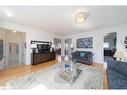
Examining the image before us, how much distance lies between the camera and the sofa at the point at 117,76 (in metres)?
2.06

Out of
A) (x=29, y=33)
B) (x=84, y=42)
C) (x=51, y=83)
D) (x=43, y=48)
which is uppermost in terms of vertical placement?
(x=29, y=33)

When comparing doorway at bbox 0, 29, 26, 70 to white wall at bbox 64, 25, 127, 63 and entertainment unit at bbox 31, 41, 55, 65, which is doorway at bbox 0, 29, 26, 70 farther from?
white wall at bbox 64, 25, 127, 63

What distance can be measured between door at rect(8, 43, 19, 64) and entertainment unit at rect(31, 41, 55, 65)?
1.42 meters

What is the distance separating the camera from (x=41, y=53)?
208 inches

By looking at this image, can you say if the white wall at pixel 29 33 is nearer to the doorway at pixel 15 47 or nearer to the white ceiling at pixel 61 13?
the white ceiling at pixel 61 13

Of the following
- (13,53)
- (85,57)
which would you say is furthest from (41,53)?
(85,57)

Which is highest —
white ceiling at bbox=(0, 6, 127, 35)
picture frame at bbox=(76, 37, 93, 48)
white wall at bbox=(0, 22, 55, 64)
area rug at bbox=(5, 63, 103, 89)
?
white ceiling at bbox=(0, 6, 127, 35)

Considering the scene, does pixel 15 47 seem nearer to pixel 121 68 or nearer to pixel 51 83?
pixel 51 83

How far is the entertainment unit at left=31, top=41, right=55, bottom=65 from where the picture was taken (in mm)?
4855

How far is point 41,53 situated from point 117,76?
428cm

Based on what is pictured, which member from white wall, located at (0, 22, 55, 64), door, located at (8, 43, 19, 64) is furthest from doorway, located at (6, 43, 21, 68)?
white wall, located at (0, 22, 55, 64)

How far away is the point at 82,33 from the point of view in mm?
6387

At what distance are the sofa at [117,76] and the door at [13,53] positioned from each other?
5508mm

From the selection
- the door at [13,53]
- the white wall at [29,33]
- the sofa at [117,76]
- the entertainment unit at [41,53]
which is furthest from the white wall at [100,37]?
the door at [13,53]
